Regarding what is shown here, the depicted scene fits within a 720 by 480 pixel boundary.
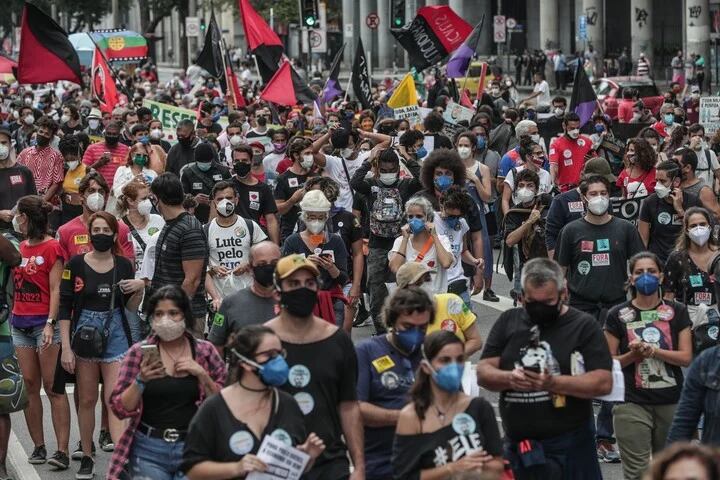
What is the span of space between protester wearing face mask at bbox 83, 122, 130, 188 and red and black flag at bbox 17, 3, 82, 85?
4.94 m

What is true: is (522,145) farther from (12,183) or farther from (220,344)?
(220,344)

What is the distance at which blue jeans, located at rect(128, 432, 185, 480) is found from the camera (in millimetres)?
7488

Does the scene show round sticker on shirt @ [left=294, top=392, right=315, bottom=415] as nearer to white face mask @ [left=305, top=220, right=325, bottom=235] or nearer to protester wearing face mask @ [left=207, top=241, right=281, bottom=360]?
protester wearing face mask @ [left=207, top=241, right=281, bottom=360]

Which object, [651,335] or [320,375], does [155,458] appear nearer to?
[320,375]

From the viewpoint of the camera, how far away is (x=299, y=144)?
15414mm

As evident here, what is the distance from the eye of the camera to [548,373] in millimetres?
7117

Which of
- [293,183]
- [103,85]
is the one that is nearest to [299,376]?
[293,183]

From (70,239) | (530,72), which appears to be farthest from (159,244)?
(530,72)

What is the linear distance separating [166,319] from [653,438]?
9.05 ft

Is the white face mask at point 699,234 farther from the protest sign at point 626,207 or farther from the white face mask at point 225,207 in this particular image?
the protest sign at point 626,207

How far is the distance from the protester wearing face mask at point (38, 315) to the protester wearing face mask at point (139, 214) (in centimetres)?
132

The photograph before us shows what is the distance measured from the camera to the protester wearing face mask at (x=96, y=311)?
389 inches

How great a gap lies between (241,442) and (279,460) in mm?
164

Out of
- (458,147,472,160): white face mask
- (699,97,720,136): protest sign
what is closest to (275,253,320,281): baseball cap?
(458,147,472,160): white face mask
